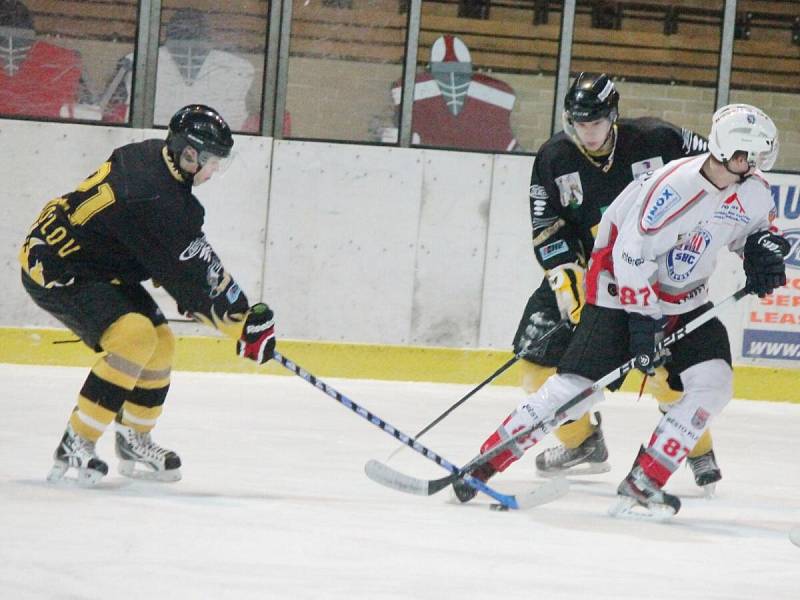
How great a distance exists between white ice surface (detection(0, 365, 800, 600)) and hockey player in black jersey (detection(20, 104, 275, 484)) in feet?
0.88

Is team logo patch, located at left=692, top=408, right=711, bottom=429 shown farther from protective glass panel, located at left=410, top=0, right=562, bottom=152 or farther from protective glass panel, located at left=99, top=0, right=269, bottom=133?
protective glass panel, located at left=99, top=0, right=269, bottom=133

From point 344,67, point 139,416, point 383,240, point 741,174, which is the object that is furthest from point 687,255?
point 344,67

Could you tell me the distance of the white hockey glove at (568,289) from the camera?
3.89 m

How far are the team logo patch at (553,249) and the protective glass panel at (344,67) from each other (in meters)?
2.24

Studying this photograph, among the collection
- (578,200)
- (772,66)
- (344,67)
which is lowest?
(578,200)

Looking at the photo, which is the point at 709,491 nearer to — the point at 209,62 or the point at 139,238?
the point at 139,238

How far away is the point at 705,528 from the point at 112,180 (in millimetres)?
1651

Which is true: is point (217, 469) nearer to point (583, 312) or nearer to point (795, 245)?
point (583, 312)

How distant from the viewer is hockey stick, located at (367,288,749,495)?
3.55 meters

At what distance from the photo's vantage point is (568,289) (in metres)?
3.90

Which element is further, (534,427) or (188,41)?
(188,41)

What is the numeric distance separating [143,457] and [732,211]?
1582 millimetres

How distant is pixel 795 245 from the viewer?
5.92 metres

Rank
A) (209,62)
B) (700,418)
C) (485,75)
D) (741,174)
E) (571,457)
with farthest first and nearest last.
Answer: (485,75), (209,62), (571,457), (700,418), (741,174)
